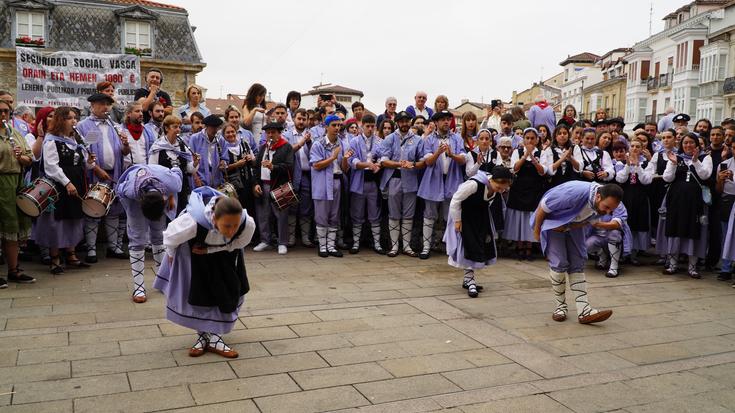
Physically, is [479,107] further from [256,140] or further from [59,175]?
[59,175]

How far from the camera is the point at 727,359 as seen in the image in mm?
5516

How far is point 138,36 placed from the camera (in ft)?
97.5

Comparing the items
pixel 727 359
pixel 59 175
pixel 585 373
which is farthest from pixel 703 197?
pixel 59 175

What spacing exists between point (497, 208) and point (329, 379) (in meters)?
5.59

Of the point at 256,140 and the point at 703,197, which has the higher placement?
the point at 256,140

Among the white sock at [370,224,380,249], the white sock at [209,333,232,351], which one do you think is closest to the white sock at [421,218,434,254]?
the white sock at [370,224,380,249]

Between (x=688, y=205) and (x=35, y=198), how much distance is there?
835 cm

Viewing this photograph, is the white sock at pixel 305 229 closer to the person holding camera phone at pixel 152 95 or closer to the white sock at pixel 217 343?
the person holding camera phone at pixel 152 95

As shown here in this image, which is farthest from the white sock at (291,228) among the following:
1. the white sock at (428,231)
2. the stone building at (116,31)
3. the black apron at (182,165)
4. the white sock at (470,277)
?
the stone building at (116,31)

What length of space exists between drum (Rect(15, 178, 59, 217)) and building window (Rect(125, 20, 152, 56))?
23.7 metres

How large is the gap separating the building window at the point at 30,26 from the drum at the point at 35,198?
79.0 ft

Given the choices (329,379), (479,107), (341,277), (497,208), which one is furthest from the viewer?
(479,107)

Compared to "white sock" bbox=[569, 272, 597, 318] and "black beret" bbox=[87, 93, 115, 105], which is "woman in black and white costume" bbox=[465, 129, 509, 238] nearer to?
"white sock" bbox=[569, 272, 597, 318]

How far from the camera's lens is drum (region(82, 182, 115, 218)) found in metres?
7.51
